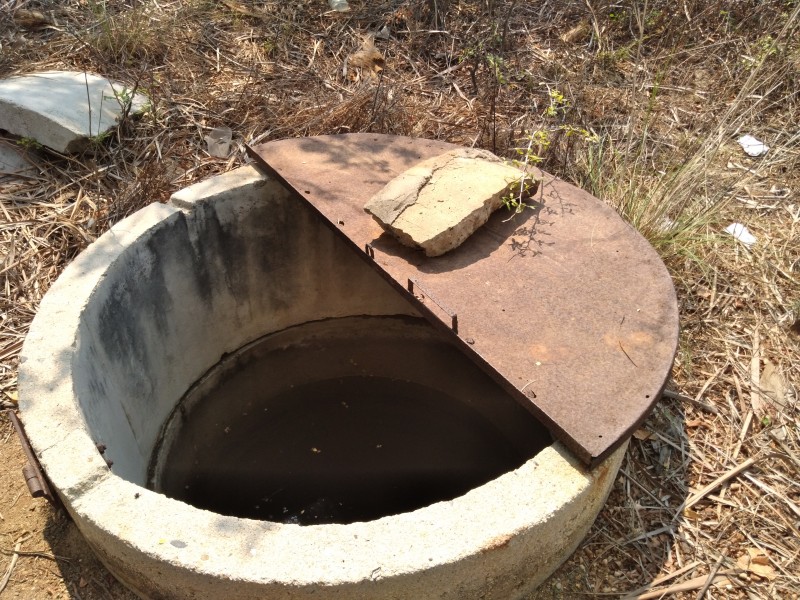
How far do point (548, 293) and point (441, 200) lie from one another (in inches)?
22.1

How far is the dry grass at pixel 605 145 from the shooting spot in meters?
2.69

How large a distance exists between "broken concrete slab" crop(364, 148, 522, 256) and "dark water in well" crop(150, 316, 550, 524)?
4.34 feet

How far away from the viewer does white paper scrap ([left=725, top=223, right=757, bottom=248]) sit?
3842 mm

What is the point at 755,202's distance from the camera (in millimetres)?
4172

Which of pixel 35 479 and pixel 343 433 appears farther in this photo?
pixel 343 433

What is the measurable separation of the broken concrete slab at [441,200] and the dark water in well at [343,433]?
1324mm

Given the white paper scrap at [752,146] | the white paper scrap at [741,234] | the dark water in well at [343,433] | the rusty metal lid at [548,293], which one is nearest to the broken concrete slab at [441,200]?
the rusty metal lid at [548,293]

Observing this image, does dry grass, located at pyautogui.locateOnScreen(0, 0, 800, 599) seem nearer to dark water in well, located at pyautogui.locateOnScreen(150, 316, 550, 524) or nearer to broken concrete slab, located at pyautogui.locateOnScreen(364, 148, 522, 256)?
broken concrete slab, located at pyautogui.locateOnScreen(364, 148, 522, 256)

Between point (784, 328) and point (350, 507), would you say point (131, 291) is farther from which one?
point (784, 328)

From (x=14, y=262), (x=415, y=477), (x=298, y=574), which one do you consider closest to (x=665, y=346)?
(x=298, y=574)

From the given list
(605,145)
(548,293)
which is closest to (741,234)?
(605,145)

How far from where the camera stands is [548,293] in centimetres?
253

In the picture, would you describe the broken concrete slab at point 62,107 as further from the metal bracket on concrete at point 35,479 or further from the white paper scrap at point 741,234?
the white paper scrap at point 741,234

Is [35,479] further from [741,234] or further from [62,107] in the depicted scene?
[741,234]
